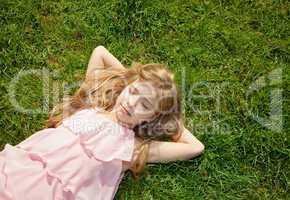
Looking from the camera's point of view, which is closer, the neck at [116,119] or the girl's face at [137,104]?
the girl's face at [137,104]

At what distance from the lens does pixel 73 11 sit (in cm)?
493

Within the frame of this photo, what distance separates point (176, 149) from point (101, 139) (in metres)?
0.59

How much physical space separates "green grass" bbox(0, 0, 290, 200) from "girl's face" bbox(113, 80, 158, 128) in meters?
0.50

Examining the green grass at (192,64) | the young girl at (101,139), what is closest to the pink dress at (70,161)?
the young girl at (101,139)

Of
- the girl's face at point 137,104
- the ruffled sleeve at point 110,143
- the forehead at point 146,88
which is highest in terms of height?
the forehead at point 146,88

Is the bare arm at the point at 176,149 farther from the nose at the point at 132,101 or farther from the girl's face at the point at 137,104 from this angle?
the nose at the point at 132,101

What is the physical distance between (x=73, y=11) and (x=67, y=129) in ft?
4.41

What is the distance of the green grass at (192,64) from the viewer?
172 inches

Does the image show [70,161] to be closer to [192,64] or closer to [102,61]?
[102,61]

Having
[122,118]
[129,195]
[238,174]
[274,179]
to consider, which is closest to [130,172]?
[129,195]

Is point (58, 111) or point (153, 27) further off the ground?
point (153, 27)

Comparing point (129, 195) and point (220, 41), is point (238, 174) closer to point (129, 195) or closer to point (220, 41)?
point (129, 195)

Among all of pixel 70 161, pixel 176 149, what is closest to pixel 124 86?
pixel 176 149

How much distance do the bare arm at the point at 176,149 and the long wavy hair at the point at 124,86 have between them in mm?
60
